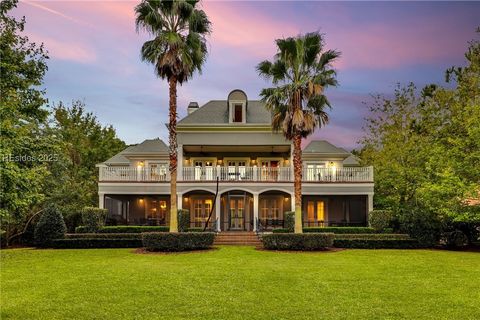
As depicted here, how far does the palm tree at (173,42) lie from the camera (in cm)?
2095

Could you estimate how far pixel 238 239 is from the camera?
990 inches

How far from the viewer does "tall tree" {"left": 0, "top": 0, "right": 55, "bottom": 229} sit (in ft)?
50.9

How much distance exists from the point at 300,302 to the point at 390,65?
18854 millimetres

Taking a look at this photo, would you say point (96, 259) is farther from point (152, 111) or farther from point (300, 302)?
point (152, 111)

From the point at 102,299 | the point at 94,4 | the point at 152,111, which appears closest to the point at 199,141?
the point at 94,4

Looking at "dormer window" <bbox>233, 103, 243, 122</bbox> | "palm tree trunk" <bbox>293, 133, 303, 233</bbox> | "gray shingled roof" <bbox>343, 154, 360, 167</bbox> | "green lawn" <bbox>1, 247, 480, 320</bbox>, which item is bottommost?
"green lawn" <bbox>1, 247, 480, 320</bbox>

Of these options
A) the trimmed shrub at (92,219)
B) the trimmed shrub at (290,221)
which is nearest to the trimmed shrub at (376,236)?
the trimmed shrub at (290,221)

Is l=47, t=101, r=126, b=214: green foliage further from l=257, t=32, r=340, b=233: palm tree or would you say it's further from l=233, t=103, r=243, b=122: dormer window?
l=257, t=32, r=340, b=233: palm tree

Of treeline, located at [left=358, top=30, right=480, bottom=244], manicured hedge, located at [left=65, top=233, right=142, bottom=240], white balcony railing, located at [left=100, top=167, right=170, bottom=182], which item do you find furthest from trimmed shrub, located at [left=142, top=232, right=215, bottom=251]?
treeline, located at [left=358, top=30, right=480, bottom=244]

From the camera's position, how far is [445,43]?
23.9 m

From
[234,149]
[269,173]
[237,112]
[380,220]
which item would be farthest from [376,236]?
[237,112]

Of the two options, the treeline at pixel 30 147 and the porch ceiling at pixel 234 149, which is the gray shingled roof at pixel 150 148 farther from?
the treeline at pixel 30 147

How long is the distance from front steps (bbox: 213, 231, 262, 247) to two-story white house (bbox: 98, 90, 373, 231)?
1.44 metres

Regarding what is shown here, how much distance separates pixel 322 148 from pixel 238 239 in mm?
12523
